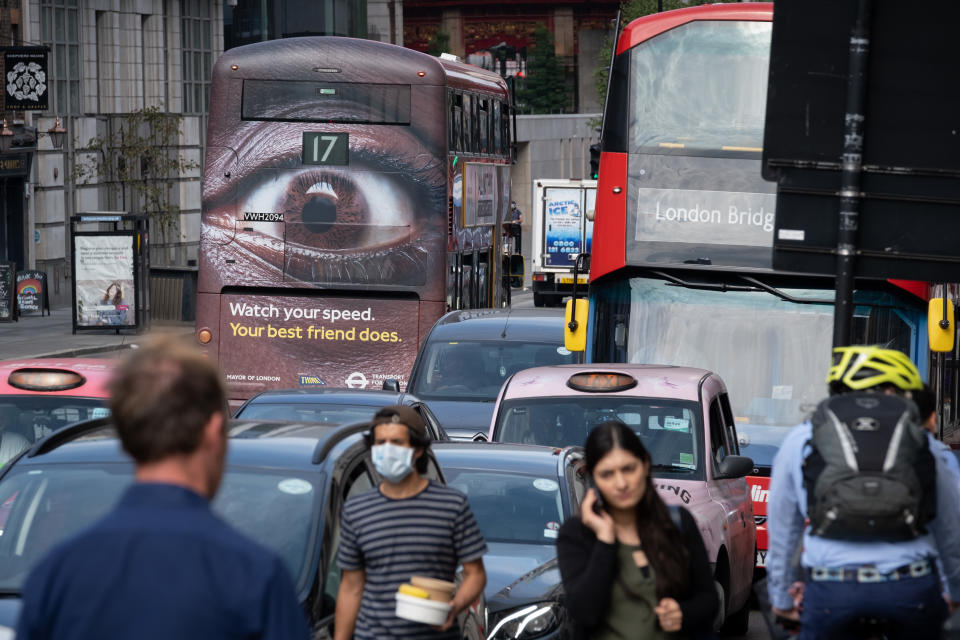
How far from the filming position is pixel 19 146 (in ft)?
118

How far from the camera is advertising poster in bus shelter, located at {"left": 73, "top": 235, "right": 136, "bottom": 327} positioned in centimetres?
3097

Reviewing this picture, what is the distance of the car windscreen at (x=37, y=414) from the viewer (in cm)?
1019

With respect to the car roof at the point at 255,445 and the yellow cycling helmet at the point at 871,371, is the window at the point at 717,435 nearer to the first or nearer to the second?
the car roof at the point at 255,445

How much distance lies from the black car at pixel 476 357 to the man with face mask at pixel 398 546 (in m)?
8.44

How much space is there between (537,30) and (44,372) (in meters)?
102

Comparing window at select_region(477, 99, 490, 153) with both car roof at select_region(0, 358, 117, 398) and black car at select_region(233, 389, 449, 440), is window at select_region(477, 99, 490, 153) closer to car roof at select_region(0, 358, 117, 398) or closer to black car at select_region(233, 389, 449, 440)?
black car at select_region(233, 389, 449, 440)

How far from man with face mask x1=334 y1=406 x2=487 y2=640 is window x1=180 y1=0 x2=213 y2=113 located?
4207cm

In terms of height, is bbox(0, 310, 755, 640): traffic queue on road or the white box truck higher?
bbox(0, 310, 755, 640): traffic queue on road

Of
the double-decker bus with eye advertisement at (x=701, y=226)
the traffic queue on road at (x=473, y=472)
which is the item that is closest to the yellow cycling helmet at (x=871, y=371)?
the traffic queue on road at (x=473, y=472)

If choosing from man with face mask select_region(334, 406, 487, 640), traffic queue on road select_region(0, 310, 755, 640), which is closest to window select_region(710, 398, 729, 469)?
traffic queue on road select_region(0, 310, 755, 640)

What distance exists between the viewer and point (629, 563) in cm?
503

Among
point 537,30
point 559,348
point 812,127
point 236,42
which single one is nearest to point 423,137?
point 559,348

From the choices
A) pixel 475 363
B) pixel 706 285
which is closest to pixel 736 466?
pixel 706 285

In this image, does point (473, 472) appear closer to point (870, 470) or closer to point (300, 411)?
point (300, 411)
